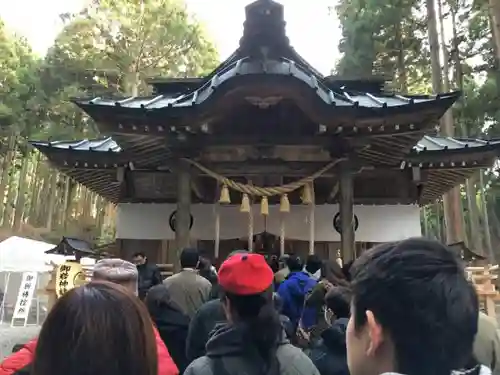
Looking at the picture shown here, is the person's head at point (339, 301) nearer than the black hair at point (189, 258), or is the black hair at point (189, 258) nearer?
the person's head at point (339, 301)

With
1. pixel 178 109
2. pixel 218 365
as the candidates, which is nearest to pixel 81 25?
pixel 178 109

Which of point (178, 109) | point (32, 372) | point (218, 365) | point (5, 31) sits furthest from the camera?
point (5, 31)

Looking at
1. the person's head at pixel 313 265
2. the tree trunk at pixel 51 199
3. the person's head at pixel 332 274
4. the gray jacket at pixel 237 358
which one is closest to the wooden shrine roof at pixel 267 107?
the person's head at pixel 313 265

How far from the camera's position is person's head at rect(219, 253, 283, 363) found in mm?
2070

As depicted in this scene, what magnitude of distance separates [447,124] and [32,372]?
54.3 ft

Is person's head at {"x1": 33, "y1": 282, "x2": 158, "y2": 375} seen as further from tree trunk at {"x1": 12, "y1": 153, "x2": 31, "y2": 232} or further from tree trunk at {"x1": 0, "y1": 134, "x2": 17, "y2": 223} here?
tree trunk at {"x1": 12, "y1": 153, "x2": 31, "y2": 232}

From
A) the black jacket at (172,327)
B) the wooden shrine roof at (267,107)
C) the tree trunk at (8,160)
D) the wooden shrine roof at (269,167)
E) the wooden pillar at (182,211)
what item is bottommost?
the black jacket at (172,327)

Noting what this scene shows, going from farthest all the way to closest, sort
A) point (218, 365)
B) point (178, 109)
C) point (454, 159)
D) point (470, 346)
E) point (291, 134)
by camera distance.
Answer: point (454, 159) → point (291, 134) → point (178, 109) → point (218, 365) → point (470, 346)

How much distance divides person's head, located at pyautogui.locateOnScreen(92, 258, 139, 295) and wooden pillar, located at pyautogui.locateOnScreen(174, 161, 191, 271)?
468cm

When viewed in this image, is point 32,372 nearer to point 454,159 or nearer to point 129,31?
point 454,159

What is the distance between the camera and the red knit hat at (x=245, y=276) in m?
2.16

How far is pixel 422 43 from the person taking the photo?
2058 cm

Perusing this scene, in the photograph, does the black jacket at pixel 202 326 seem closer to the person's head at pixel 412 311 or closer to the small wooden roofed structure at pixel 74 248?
the person's head at pixel 412 311

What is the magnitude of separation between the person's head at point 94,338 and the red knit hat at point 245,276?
0.86m
